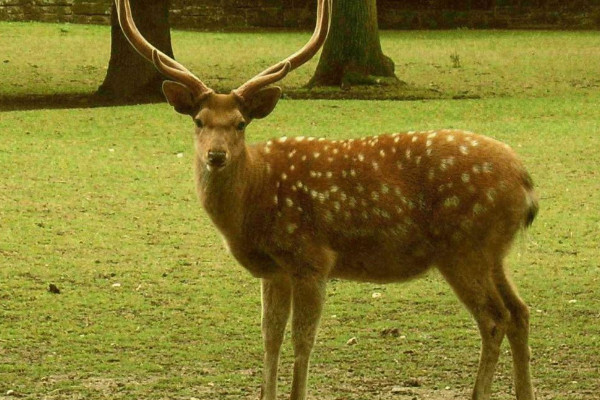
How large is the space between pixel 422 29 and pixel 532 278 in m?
20.5

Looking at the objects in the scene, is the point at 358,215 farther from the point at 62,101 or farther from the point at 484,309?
the point at 62,101

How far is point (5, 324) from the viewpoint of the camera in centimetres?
789

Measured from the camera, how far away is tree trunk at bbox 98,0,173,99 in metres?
17.5

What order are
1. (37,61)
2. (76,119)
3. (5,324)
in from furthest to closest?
1. (37,61)
2. (76,119)
3. (5,324)

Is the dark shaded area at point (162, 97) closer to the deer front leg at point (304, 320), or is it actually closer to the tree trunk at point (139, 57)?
the tree trunk at point (139, 57)

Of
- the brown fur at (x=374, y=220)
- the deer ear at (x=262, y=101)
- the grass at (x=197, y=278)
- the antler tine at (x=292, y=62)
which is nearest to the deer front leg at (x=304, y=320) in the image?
the brown fur at (x=374, y=220)

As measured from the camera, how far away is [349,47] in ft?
61.8

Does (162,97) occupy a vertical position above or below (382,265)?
below

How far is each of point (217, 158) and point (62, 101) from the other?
11837mm

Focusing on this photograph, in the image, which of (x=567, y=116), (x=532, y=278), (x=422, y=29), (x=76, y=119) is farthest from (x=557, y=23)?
(x=532, y=278)

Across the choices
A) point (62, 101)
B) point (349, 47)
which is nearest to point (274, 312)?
point (62, 101)

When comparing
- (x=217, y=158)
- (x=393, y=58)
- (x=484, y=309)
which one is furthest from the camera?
(x=393, y=58)

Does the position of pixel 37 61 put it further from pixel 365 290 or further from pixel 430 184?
pixel 430 184

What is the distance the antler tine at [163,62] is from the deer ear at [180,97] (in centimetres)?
5
